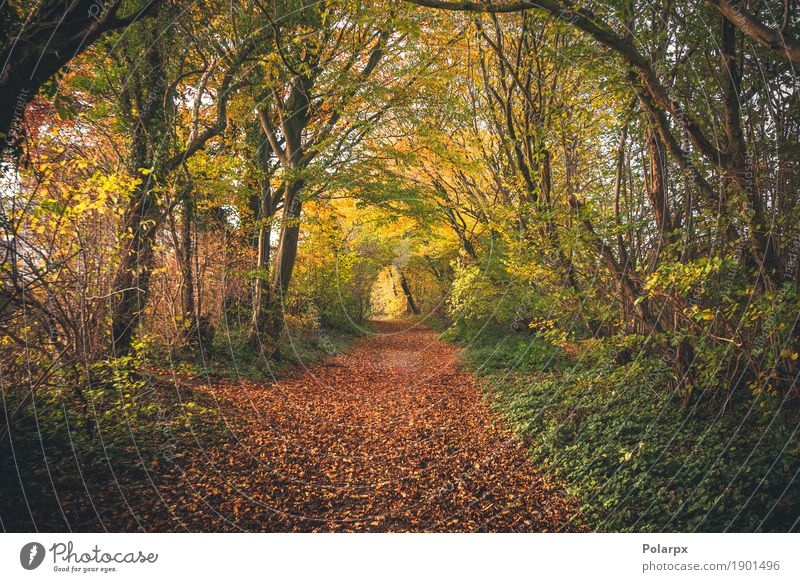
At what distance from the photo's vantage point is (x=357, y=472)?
425 centimetres

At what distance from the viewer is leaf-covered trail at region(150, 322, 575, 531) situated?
11.0 feet

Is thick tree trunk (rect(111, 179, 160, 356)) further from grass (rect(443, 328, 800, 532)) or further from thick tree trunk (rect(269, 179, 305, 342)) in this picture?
grass (rect(443, 328, 800, 532))

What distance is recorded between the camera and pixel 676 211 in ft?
12.3

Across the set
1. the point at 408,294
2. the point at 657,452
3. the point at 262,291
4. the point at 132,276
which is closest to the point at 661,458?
the point at 657,452

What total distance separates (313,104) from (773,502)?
34.4 feet

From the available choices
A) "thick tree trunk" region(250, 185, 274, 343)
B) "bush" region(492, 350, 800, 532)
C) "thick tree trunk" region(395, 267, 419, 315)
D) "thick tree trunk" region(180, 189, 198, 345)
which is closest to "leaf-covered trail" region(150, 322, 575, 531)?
"bush" region(492, 350, 800, 532)

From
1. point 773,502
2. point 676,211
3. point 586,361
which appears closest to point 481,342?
point 586,361

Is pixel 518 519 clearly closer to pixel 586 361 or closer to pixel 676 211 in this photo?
pixel 586 361

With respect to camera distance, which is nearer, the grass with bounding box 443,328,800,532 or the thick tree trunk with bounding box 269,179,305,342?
the grass with bounding box 443,328,800,532

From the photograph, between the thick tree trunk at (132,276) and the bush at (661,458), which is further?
the thick tree trunk at (132,276)

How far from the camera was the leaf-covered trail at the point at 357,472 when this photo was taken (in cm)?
334

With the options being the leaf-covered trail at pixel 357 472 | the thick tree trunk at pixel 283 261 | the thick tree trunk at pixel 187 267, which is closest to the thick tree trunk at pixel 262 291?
the thick tree trunk at pixel 283 261

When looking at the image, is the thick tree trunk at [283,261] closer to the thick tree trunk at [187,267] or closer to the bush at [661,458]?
the thick tree trunk at [187,267]

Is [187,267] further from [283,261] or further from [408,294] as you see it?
[408,294]
